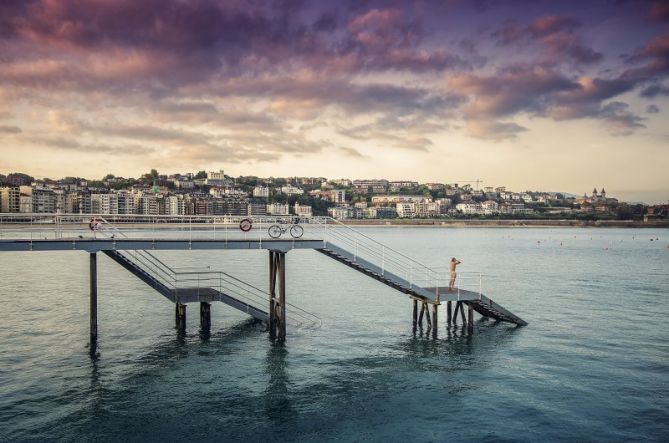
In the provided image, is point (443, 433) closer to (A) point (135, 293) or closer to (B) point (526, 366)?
(B) point (526, 366)

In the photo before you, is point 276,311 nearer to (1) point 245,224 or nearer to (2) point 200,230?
(1) point 245,224

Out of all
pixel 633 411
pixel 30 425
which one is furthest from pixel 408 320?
pixel 30 425

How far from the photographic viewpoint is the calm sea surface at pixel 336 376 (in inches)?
747

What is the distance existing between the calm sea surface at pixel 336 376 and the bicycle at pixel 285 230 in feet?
20.8

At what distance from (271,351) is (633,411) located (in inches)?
676

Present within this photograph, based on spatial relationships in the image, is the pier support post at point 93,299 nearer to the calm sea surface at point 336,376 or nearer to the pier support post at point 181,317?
the calm sea surface at point 336,376

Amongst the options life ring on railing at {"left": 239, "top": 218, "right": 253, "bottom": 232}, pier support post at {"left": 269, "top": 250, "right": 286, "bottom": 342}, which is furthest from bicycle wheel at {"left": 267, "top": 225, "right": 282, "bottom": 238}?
life ring on railing at {"left": 239, "top": 218, "right": 253, "bottom": 232}

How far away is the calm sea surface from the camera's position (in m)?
19.0

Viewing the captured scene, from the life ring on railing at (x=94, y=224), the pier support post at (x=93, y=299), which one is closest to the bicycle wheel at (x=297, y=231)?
the life ring on railing at (x=94, y=224)

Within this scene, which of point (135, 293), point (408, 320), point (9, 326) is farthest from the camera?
point (135, 293)

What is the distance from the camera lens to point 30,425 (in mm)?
18641

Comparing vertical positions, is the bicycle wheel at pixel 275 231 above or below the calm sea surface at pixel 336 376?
above

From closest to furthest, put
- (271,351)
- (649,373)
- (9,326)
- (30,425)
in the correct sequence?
1. (30,425)
2. (649,373)
3. (271,351)
4. (9,326)

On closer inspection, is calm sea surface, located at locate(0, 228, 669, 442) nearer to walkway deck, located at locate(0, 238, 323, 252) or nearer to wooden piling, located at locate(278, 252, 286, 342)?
wooden piling, located at locate(278, 252, 286, 342)
